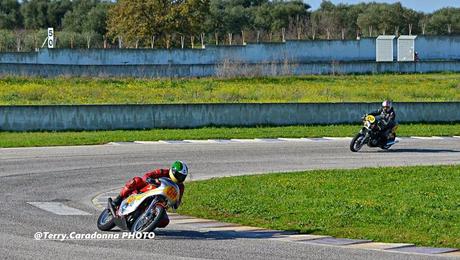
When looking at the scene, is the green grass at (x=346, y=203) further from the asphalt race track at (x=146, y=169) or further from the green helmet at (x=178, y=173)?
the green helmet at (x=178, y=173)

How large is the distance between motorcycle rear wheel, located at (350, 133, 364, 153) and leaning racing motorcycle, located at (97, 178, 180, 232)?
578 inches

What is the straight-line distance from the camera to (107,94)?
146 feet

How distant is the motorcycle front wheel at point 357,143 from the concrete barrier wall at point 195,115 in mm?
8277

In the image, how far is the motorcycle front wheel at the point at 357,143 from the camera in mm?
28641

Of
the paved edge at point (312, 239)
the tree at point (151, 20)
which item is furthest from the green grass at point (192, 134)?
the tree at point (151, 20)

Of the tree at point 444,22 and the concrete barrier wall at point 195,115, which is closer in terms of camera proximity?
the concrete barrier wall at point 195,115

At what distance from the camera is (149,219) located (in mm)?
14188

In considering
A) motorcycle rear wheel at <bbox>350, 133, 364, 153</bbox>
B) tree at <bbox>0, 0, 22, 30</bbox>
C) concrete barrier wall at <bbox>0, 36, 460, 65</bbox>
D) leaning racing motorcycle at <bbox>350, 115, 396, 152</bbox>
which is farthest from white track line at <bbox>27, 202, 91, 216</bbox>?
tree at <bbox>0, 0, 22, 30</bbox>

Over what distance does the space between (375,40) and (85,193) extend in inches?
1963

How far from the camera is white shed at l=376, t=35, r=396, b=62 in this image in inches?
2643

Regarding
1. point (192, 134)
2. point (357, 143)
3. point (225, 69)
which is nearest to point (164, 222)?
point (357, 143)

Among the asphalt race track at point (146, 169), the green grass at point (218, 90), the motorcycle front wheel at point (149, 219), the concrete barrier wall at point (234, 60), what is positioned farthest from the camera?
the concrete barrier wall at point (234, 60)

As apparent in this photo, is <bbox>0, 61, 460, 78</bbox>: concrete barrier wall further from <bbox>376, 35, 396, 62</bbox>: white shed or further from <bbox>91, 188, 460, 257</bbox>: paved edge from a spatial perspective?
<bbox>91, 188, 460, 257</bbox>: paved edge

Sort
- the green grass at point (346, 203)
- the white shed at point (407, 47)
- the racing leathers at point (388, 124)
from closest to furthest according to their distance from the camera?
the green grass at point (346, 203)
the racing leathers at point (388, 124)
the white shed at point (407, 47)
